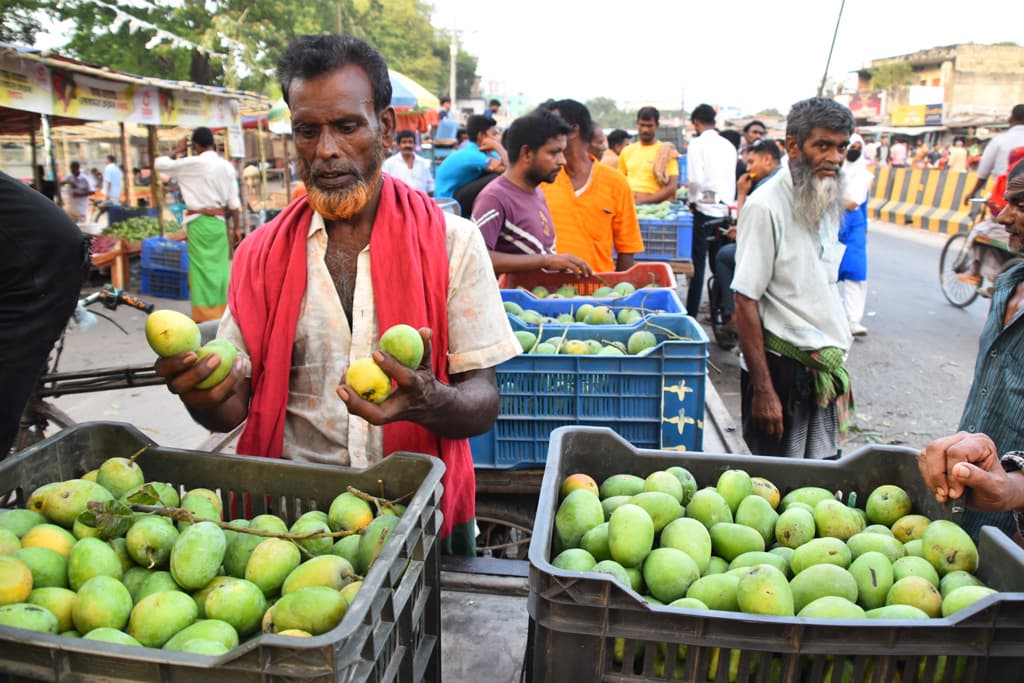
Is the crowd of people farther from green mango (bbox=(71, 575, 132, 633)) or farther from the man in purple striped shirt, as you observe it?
the man in purple striped shirt

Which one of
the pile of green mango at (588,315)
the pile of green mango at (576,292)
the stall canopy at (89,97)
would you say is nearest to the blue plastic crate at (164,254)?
the stall canopy at (89,97)

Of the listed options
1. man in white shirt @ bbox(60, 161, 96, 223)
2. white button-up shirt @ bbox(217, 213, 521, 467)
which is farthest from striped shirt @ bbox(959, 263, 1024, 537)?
man in white shirt @ bbox(60, 161, 96, 223)

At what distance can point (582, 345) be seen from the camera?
3.31 metres

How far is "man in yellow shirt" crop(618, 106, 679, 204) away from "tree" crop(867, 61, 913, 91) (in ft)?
141

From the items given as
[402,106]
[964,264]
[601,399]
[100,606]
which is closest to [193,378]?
[100,606]

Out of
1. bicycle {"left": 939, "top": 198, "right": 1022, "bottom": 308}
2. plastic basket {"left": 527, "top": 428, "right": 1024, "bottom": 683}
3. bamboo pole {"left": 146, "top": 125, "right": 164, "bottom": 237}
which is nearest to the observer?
plastic basket {"left": 527, "top": 428, "right": 1024, "bottom": 683}

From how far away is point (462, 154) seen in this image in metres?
7.62

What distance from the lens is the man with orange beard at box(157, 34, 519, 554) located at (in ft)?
6.41

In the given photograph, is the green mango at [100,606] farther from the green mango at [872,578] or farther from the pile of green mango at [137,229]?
the pile of green mango at [137,229]

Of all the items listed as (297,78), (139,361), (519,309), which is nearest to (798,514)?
(297,78)

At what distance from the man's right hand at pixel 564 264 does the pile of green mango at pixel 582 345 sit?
35.0 inches

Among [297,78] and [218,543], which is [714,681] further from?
[297,78]

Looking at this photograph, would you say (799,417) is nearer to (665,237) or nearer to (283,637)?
(283,637)

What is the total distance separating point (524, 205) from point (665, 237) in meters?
3.07
